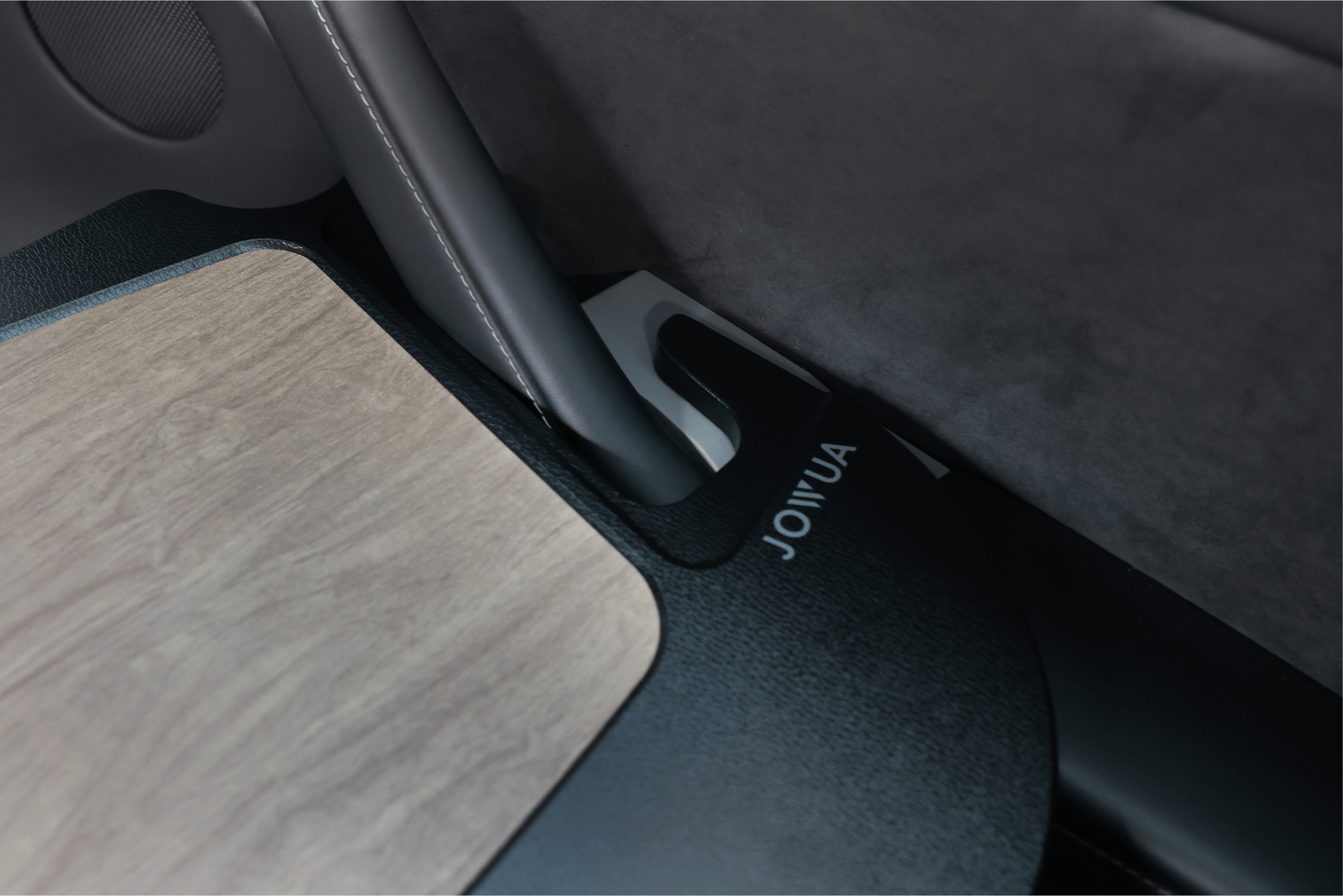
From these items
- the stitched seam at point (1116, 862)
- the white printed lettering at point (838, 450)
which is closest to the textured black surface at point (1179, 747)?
the stitched seam at point (1116, 862)

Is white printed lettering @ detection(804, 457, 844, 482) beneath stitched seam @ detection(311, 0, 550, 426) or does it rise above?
beneath

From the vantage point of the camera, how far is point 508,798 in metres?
0.40

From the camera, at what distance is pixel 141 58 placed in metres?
0.74

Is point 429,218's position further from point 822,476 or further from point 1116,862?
point 1116,862

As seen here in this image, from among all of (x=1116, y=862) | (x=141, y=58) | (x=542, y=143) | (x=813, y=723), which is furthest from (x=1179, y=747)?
(x=141, y=58)

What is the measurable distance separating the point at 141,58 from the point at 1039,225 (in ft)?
2.52

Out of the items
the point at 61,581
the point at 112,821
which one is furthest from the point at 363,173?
the point at 112,821

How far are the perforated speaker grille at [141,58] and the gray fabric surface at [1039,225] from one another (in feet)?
0.67

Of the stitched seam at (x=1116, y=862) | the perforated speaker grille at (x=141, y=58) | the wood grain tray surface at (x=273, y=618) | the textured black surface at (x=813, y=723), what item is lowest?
the stitched seam at (x=1116, y=862)

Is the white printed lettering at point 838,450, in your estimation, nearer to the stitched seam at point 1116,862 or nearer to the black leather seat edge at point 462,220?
the black leather seat edge at point 462,220

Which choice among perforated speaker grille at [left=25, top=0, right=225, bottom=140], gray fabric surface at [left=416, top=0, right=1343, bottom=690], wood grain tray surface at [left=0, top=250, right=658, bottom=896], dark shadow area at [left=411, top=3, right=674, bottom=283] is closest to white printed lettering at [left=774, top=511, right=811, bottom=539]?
wood grain tray surface at [left=0, top=250, right=658, bottom=896]

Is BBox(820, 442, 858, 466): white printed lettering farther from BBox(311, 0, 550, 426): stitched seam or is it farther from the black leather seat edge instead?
BBox(311, 0, 550, 426): stitched seam

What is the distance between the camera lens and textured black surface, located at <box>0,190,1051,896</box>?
41cm

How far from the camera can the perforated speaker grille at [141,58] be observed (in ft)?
2.35
